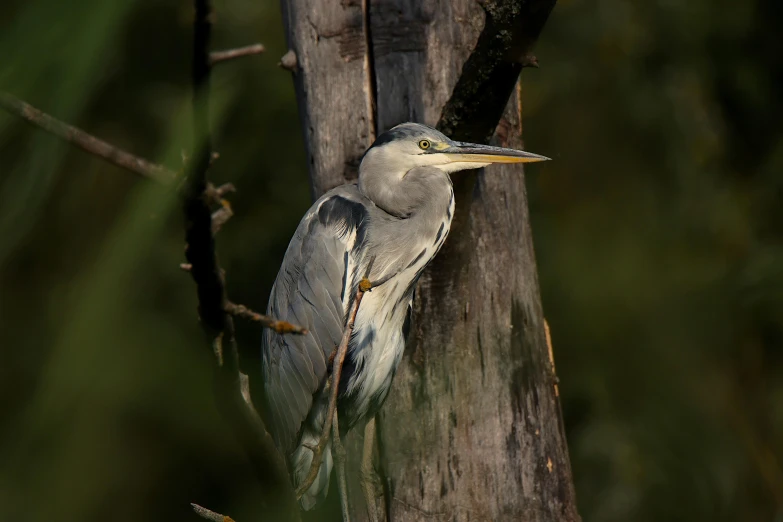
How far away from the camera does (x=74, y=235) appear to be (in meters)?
0.55

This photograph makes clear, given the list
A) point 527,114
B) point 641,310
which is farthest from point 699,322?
point 527,114

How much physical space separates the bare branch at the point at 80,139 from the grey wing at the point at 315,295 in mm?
1420

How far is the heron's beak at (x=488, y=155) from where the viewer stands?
5.39ft

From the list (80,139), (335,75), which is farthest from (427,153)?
(80,139)

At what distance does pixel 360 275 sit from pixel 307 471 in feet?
1.44

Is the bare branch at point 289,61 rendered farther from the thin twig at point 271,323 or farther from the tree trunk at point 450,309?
the thin twig at point 271,323

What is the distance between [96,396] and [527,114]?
3720 mm

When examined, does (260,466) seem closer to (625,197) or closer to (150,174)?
(150,174)

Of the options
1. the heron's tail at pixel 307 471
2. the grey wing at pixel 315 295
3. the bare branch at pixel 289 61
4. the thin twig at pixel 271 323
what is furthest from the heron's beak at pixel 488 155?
the thin twig at pixel 271 323

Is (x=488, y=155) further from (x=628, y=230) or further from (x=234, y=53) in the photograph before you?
(x=628, y=230)

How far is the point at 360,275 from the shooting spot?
1772 mm

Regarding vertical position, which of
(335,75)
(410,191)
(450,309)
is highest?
(335,75)

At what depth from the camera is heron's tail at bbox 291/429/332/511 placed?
180cm

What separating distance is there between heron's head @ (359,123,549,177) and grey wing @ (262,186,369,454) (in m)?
0.12
